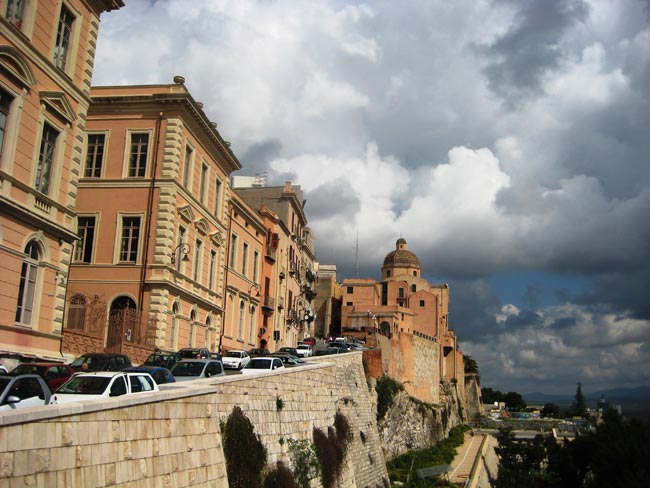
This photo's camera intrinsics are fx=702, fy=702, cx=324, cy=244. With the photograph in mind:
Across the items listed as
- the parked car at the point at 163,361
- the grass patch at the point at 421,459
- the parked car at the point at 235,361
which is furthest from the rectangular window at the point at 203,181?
the grass patch at the point at 421,459

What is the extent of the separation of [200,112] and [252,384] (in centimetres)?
2191

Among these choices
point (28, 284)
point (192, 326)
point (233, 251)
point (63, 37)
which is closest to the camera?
point (28, 284)

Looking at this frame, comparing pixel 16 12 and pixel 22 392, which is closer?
pixel 22 392

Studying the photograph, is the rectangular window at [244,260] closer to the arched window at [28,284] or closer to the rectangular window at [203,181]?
the rectangular window at [203,181]

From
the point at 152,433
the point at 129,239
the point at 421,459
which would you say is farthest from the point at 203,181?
the point at 421,459

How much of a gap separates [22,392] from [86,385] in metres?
2.58

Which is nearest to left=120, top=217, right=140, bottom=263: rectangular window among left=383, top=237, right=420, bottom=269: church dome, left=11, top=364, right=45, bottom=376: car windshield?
left=11, top=364, right=45, bottom=376: car windshield

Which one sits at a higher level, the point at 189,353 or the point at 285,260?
the point at 285,260

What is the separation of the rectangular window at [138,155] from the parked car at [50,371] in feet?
63.3

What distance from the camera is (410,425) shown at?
6059 centimetres

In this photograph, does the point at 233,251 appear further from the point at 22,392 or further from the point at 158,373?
the point at 22,392

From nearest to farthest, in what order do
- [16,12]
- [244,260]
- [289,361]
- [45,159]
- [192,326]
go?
1. [16,12]
2. [45,159]
3. [289,361]
4. [192,326]
5. [244,260]

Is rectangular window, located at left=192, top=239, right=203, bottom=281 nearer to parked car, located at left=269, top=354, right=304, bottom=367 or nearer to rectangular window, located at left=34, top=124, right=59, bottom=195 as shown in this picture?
parked car, located at left=269, top=354, right=304, bottom=367

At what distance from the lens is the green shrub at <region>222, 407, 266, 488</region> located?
1828 cm
